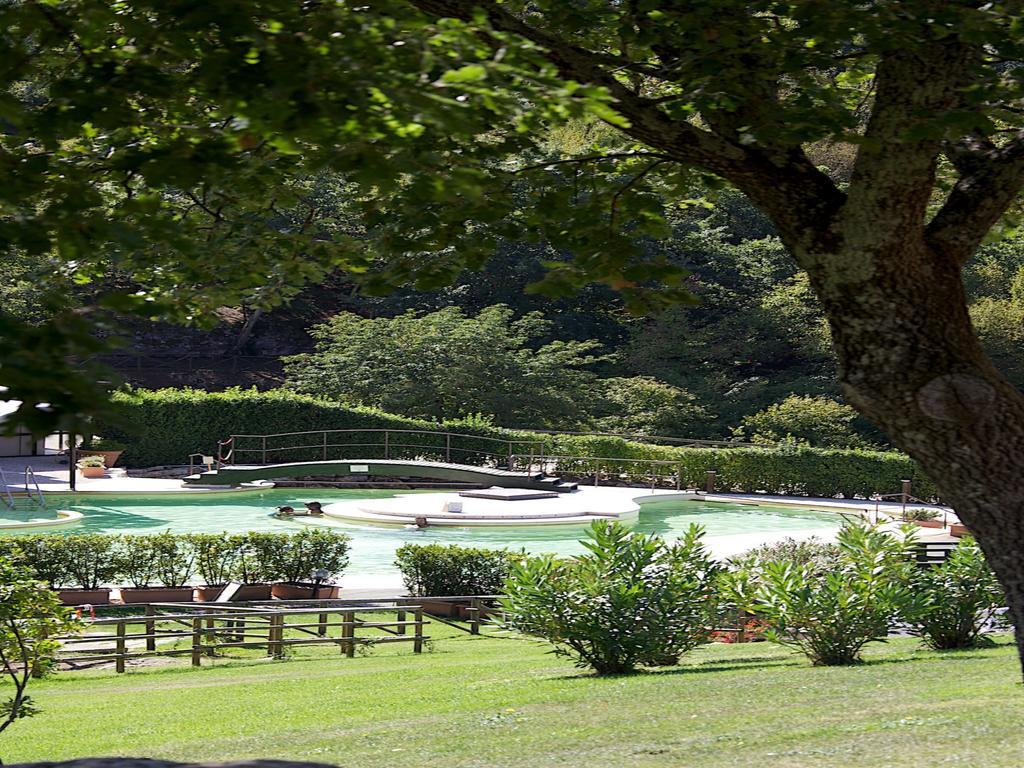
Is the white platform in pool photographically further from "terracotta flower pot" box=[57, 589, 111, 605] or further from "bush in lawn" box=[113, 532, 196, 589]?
"terracotta flower pot" box=[57, 589, 111, 605]

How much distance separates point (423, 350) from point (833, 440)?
14.1 m

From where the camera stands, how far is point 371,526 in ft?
90.7

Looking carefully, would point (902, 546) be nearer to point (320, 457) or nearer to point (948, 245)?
point (948, 245)

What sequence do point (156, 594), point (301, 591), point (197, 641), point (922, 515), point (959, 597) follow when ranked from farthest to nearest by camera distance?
point (922, 515) → point (301, 591) → point (156, 594) → point (197, 641) → point (959, 597)

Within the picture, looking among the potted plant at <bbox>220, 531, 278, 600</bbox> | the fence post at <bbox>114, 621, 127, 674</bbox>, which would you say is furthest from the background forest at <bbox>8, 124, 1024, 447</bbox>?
the fence post at <bbox>114, 621, 127, 674</bbox>

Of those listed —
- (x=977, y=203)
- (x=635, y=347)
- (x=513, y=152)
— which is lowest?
(x=977, y=203)

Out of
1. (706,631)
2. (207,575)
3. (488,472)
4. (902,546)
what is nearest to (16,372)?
(706,631)

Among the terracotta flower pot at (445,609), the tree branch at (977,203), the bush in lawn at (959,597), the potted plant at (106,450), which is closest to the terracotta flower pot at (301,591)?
the terracotta flower pot at (445,609)

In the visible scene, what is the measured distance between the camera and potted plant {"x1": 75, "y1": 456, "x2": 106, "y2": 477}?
3334cm

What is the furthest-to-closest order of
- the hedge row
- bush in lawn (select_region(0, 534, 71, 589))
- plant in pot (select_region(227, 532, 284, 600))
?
the hedge row < plant in pot (select_region(227, 532, 284, 600)) < bush in lawn (select_region(0, 534, 71, 589))

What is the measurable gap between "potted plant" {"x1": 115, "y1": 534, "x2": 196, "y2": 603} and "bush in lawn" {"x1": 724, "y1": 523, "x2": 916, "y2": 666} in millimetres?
10198

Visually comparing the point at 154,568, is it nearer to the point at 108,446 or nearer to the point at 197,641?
the point at 197,641

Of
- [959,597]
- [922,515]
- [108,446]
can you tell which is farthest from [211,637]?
[108,446]

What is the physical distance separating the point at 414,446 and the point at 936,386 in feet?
108
